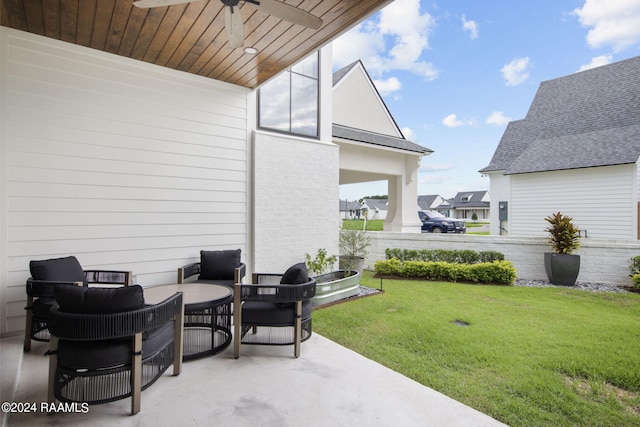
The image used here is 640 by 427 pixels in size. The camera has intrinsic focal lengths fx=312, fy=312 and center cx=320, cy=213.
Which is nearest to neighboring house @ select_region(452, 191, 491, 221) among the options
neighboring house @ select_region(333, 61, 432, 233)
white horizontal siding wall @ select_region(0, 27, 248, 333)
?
neighboring house @ select_region(333, 61, 432, 233)

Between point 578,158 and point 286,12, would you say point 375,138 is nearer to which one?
point 286,12

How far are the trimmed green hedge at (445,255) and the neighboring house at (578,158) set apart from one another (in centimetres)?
424

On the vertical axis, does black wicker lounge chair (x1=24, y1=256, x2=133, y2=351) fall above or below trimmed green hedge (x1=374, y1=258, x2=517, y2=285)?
above

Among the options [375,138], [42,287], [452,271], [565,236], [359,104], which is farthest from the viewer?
[359,104]

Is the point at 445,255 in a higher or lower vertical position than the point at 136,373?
higher

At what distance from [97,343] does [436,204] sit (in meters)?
43.8

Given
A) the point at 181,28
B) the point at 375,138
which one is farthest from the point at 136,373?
the point at 375,138

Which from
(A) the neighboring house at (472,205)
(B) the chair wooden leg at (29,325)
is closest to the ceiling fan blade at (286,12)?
(B) the chair wooden leg at (29,325)

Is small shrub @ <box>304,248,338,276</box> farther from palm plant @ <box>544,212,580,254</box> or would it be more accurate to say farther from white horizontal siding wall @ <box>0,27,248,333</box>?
palm plant @ <box>544,212,580,254</box>

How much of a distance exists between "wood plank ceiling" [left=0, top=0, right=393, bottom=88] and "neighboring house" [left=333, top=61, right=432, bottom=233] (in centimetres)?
441

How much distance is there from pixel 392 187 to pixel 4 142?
29.6ft

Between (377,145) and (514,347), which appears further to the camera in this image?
(377,145)

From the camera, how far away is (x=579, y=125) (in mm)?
11852

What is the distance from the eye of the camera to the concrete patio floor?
2195mm
